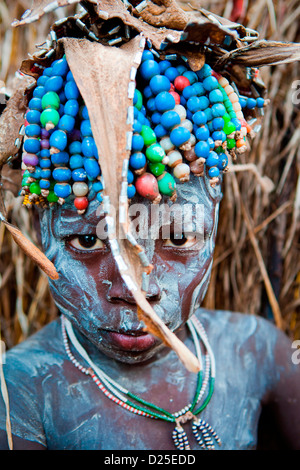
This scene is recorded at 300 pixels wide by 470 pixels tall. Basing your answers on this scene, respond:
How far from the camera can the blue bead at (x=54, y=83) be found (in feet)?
2.54

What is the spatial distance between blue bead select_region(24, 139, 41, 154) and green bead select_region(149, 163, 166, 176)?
204mm

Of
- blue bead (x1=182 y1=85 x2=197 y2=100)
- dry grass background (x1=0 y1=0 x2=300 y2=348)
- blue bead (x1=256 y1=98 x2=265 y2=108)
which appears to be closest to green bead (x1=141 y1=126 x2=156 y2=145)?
blue bead (x1=182 y1=85 x2=197 y2=100)

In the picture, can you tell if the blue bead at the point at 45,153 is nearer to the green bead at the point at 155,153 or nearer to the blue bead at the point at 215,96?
the green bead at the point at 155,153

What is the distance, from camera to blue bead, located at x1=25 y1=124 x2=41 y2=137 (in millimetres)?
783

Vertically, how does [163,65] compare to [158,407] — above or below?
above

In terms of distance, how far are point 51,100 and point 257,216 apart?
1.05 m

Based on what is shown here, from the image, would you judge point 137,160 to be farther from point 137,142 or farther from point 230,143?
point 230,143

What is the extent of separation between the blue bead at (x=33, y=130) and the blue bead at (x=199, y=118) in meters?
0.28

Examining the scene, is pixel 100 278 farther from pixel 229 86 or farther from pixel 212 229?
pixel 229 86

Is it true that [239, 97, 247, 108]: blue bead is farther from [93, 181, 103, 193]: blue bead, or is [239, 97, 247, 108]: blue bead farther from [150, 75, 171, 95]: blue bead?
[93, 181, 103, 193]: blue bead

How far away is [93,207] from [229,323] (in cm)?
63

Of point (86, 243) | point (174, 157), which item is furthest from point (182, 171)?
point (86, 243)

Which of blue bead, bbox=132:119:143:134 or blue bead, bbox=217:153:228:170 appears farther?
blue bead, bbox=217:153:228:170

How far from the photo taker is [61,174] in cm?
78
